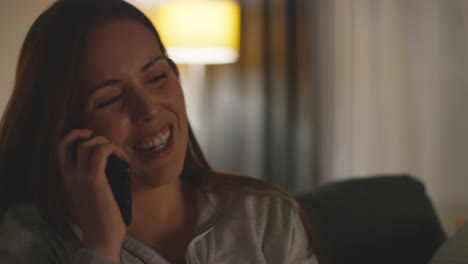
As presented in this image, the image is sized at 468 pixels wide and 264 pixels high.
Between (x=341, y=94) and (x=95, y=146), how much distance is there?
82.4 inches

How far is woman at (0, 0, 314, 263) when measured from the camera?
0.79 m

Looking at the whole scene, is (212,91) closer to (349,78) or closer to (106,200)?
(349,78)

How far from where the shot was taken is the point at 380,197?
152 centimetres

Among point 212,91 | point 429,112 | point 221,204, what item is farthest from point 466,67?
point 221,204

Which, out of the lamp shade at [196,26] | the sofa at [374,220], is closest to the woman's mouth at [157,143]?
the sofa at [374,220]

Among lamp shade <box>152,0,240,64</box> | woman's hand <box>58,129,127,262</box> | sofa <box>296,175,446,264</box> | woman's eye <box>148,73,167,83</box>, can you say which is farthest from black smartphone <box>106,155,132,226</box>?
lamp shade <box>152,0,240,64</box>

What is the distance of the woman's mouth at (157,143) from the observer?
855mm

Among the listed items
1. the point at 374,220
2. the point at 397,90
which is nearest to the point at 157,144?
the point at 374,220

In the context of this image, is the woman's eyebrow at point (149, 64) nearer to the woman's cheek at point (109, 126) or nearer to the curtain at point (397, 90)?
the woman's cheek at point (109, 126)

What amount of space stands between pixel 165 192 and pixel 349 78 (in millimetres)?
1922

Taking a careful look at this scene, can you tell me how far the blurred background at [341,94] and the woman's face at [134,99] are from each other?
153 centimetres

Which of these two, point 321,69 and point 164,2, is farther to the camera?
point 321,69

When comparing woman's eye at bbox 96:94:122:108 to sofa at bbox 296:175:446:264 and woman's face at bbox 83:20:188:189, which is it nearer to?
woman's face at bbox 83:20:188:189

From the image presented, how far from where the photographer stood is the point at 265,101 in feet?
9.37
